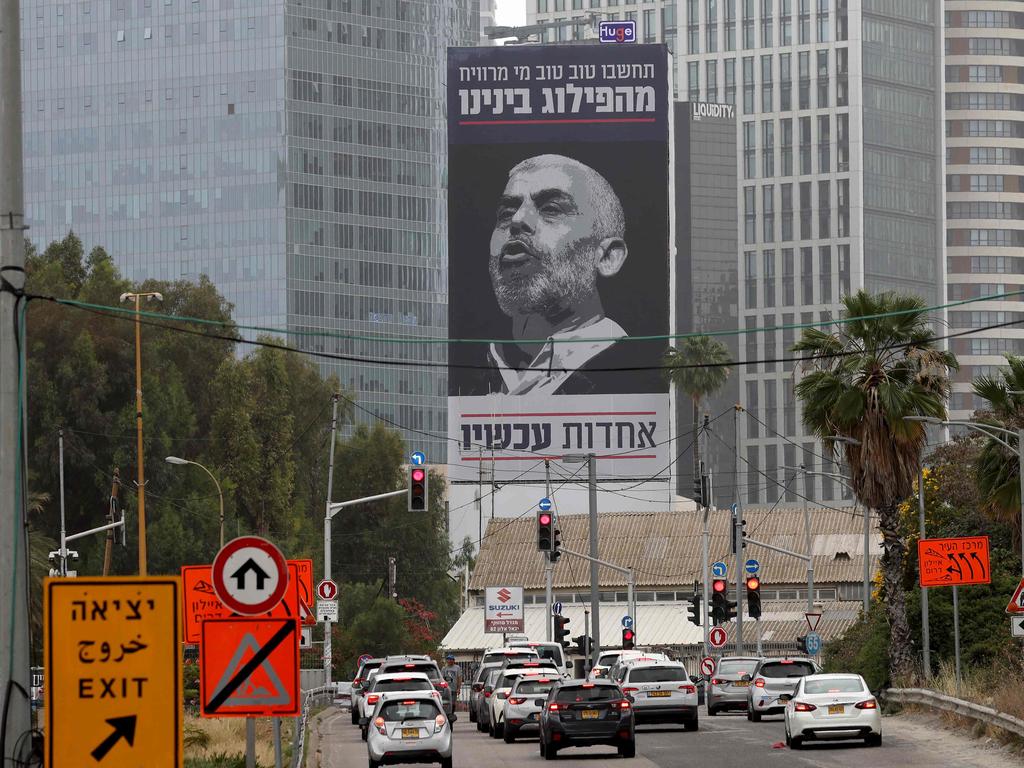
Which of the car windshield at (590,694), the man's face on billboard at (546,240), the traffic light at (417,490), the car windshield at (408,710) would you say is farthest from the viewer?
the man's face on billboard at (546,240)

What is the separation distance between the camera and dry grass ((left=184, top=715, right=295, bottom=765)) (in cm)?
3362

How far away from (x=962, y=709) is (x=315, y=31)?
15213 cm

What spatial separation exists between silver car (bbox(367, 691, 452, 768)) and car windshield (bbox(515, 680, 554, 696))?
9.96 m

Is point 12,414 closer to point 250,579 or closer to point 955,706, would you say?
point 250,579

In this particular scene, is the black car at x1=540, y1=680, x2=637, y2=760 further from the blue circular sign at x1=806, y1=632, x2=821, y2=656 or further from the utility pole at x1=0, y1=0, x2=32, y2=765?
the blue circular sign at x1=806, y1=632, x2=821, y2=656

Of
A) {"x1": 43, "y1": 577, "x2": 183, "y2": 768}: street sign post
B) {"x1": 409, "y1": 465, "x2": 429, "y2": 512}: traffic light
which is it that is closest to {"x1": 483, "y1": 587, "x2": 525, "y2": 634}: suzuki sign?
{"x1": 409, "y1": 465, "x2": 429, "y2": 512}: traffic light

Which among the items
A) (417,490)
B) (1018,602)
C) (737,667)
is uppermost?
(417,490)

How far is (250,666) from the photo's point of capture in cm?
1617

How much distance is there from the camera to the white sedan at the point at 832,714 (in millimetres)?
34625

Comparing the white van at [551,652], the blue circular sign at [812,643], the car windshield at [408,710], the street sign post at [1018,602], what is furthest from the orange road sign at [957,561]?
the blue circular sign at [812,643]

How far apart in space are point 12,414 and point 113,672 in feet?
12.8

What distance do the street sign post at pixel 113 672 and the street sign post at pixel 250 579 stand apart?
150 inches

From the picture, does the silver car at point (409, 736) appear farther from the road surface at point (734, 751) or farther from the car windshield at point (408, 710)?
the road surface at point (734, 751)

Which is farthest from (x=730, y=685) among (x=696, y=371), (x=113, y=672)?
(x=696, y=371)
